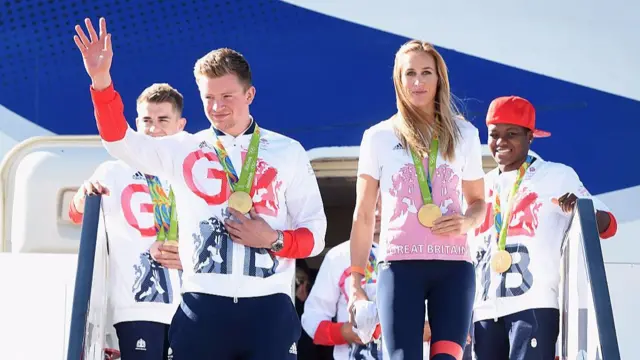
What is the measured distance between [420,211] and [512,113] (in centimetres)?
112

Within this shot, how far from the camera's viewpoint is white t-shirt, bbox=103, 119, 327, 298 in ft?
12.5

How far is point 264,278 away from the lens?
3.84 meters

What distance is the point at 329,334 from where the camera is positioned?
5.66 meters

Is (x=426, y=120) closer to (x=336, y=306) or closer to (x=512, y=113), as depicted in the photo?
(x=512, y=113)

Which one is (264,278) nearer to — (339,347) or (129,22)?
(339,347)

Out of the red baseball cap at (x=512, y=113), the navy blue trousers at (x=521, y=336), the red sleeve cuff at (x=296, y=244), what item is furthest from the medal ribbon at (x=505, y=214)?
the red sleeve cuff at (x=296, y=244)

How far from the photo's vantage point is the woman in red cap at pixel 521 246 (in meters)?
4.75

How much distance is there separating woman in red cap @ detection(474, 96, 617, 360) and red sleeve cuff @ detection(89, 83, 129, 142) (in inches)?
71.1

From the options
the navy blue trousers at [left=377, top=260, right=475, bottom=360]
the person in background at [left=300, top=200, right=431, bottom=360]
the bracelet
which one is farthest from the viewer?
the person in background at [left=300, top=200, right=431, bottom=360]

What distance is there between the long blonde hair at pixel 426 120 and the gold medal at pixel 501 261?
2.43 feet

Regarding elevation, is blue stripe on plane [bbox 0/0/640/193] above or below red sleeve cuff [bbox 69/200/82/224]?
above

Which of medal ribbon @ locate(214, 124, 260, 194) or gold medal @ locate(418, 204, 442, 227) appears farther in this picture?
gold medal @ locate(418, 204, 442, 227)

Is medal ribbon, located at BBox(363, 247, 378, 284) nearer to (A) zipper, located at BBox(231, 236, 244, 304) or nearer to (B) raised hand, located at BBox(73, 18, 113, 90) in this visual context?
(A) zipper, located at BBox(231, 236, 244, 304)

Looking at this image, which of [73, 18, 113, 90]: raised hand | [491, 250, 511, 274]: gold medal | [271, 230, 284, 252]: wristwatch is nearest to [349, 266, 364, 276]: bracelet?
[271, 230, 284, 252]: wristwatch
